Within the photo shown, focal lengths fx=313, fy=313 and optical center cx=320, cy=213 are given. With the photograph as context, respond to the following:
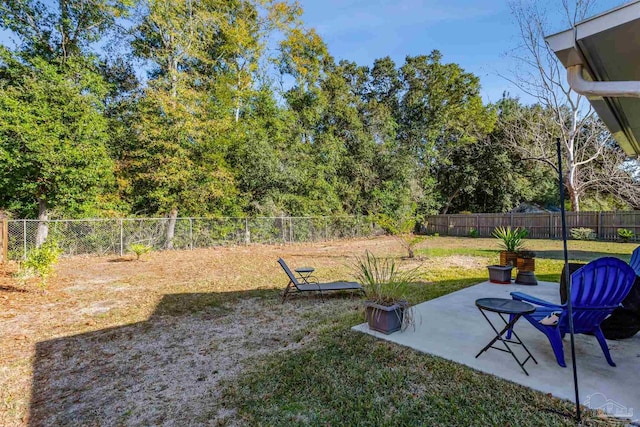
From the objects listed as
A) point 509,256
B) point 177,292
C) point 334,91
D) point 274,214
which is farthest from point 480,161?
point 177,292

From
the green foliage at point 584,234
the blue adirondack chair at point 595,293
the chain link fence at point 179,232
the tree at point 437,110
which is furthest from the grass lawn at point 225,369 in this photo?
the tree at point 437,110

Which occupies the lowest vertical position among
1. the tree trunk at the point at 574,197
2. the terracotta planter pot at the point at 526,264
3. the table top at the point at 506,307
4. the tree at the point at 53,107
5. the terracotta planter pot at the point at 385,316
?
the terracotta planter pot at the point at 385,316

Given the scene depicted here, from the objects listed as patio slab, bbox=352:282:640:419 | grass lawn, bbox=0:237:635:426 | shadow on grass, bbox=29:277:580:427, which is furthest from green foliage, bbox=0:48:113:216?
patio slab, bbox=352:282:640:419

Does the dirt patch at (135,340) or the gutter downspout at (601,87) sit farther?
the dirt patch at (135,340)

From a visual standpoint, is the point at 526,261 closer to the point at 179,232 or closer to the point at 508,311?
the point at 508,311

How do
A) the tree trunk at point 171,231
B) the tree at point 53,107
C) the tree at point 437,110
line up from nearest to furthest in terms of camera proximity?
1. the tree at point 53,107
2. the tree trunk at point 171,231
3. the tree at point 437,110

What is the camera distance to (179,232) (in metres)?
12.5

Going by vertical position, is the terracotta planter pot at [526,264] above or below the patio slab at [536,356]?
above

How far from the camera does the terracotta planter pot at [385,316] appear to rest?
3451 mm

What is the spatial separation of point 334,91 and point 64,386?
65.2 ft

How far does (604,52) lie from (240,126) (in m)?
14.5

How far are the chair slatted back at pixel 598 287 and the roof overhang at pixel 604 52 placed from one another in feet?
4.45

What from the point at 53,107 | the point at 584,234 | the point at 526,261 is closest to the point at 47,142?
the point at 53,107

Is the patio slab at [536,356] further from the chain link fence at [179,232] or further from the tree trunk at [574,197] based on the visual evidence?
the tree trunk at [574,197]
